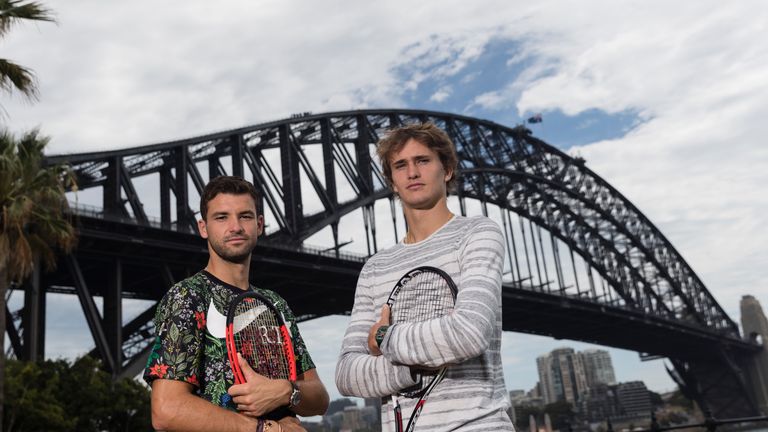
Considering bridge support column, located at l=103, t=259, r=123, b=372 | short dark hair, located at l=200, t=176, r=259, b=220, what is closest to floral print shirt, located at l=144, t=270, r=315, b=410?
short dark hair, located at l=200, t=176, r=259, b=220

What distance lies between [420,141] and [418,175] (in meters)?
0.15

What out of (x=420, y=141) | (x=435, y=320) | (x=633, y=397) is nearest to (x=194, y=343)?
(x=435, y=320)

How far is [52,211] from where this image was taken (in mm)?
17578

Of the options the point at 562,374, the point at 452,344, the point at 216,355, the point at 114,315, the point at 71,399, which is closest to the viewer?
the point at 452,344

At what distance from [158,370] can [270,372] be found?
0.48 metres

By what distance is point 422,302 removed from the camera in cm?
276

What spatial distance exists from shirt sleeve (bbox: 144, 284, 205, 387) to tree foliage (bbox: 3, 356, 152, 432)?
21.4 m

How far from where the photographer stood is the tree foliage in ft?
73.4

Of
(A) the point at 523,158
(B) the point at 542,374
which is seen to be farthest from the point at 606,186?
(B) the point at 542,374

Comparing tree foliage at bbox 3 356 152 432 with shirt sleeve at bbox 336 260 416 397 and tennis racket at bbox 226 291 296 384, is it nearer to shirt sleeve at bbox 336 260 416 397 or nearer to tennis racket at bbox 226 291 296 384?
tennis racket at bbox 226 291 296 384

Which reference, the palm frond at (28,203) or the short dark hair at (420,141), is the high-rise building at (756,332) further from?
the short dark hair at (420,141)

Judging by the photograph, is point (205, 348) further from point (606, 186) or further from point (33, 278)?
point (606, 186)

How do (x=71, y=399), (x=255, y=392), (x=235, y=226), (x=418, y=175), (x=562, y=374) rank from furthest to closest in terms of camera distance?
(x=562, y=374) < (x=71, y=399) < (x=235, y=226) < (x=418, y=175) < (x=255, y=392)

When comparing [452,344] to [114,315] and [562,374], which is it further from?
[562,374]
